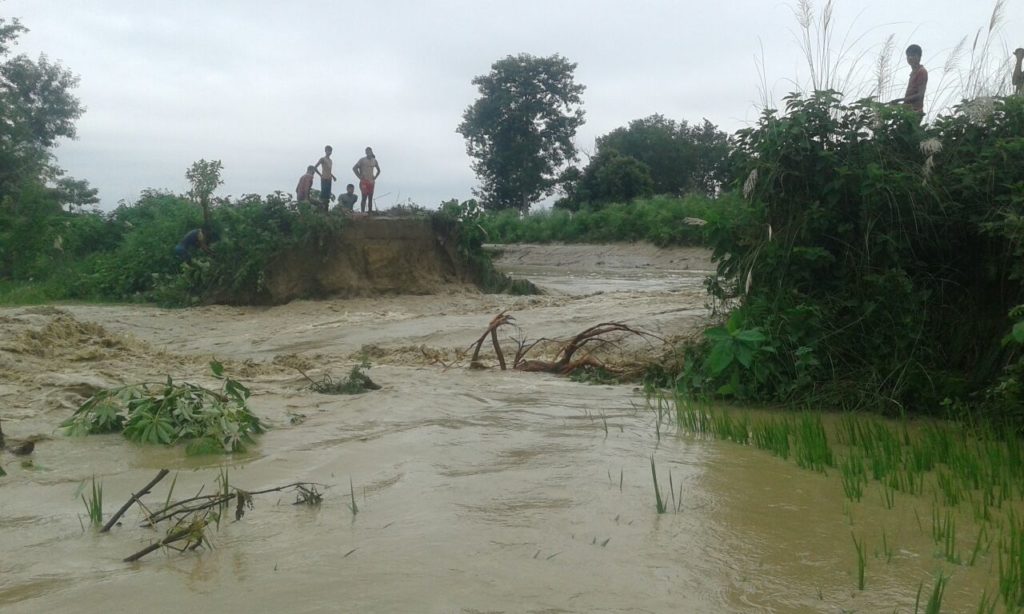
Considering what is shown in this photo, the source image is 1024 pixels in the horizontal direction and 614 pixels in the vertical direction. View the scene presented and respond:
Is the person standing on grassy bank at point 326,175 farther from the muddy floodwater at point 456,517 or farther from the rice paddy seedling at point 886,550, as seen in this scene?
the rice paddy seedling at point 886,550

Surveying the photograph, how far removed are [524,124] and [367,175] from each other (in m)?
31.5

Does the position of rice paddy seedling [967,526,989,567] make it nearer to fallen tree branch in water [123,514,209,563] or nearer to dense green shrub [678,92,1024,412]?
fallen tree branch in water [123,514,209,563]

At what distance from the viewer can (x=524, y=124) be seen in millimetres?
49219

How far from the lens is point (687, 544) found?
3.49 m

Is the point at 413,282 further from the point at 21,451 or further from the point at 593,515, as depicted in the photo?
the point at 593,515

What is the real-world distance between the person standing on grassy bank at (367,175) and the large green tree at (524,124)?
30.7 metres

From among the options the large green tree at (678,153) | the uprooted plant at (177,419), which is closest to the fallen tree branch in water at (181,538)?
the uprooted plant at (177,419)

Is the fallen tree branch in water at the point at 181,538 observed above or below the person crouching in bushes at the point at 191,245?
below

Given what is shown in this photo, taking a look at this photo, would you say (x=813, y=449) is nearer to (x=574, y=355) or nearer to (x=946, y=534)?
(x=946, y=534)

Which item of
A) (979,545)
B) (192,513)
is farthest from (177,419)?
(979,545)

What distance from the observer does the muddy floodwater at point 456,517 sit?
302 cm

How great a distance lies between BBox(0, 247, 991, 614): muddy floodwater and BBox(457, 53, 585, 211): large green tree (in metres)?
41.7

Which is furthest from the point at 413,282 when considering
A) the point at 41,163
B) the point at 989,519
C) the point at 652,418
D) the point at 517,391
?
the point at 41,163

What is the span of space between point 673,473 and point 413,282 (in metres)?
13.4
